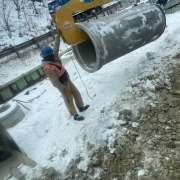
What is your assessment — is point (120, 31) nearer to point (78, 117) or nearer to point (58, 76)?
point (58, 76)

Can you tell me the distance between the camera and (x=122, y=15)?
20.2ft

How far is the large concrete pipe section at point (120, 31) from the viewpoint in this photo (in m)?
5.67

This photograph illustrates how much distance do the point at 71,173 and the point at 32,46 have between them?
44.1 ft

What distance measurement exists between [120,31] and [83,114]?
1.92 metres

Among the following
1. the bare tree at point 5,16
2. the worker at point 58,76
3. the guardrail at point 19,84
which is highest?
the bare tree at point 5,16

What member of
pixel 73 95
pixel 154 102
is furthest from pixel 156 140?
pixel 73 95

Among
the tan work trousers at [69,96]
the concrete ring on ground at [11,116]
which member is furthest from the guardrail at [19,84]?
the tan work trousers at [69,96]

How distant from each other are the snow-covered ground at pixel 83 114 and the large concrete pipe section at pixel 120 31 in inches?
23.5

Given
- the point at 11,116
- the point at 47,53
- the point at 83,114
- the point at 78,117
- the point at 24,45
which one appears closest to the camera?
the point at 47,53

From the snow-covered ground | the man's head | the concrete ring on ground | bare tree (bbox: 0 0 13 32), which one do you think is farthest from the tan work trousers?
bare tree (bbox: 0 0 13 32)

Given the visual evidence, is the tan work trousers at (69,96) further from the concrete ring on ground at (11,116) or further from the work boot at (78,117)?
the concrete ring on ground at (11,116)

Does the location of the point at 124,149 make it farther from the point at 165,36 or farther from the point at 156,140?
the point at 165,36

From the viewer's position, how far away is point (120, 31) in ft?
19.4

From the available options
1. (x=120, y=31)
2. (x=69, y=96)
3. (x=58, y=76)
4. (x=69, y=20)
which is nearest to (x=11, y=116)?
(x=69, y=96)
